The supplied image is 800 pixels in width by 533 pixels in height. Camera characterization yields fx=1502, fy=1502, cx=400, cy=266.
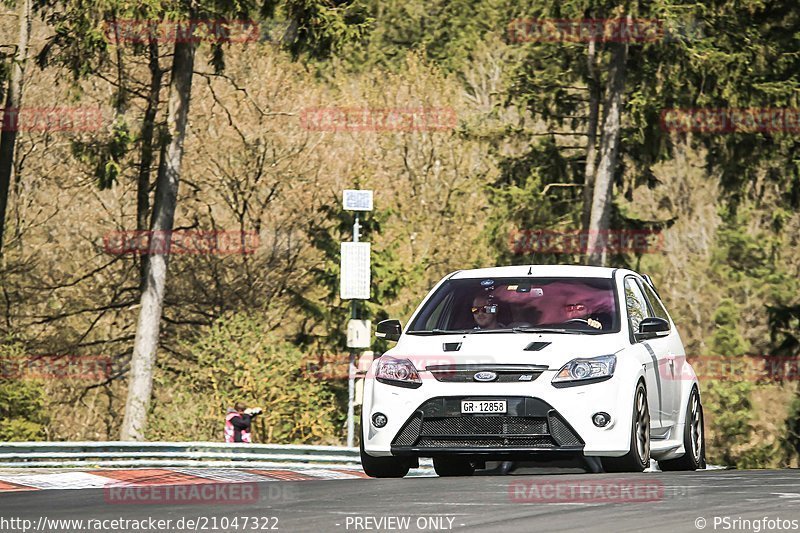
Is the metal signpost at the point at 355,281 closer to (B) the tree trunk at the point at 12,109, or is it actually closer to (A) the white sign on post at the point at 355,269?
(A) the white sign on post at the point at 355,269

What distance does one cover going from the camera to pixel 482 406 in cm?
1162

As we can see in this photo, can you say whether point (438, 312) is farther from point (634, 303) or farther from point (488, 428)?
point (488, 428)

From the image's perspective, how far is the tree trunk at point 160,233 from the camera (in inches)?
1217

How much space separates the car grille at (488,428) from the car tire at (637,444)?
52 centimetres

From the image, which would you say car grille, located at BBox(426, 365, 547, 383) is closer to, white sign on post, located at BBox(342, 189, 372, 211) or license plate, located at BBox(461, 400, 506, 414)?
license plate, located at BBox(461, 400, 506, 414)

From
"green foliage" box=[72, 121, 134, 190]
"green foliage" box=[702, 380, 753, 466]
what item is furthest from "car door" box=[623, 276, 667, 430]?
"green foliage" box=[702, 380, 753, 466]

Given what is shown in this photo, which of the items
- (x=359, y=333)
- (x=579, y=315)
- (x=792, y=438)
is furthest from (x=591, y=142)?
(x=579, y=315)

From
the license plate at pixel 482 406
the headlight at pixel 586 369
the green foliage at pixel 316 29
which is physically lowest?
the license plate at pixel 482 406

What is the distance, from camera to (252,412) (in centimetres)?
2583

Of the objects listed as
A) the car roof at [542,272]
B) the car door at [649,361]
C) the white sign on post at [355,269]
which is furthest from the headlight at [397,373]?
the white sign on post at [355,269]

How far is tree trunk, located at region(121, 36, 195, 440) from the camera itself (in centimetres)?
3091

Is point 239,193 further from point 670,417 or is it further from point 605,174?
point 670,417

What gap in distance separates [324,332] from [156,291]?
42.7ft

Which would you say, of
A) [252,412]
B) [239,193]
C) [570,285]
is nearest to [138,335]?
[252,412]
